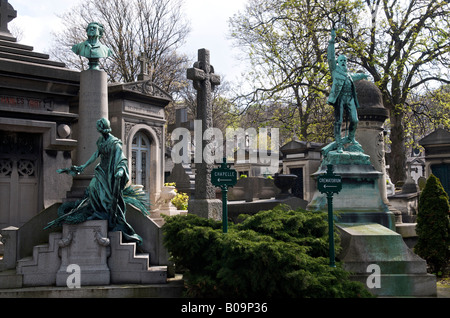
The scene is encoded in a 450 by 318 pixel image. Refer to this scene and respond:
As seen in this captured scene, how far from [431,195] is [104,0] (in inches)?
860

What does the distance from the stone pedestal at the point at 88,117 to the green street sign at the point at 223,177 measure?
2712 mm

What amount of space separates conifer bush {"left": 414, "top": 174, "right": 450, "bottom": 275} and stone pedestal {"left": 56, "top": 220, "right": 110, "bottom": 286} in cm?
590

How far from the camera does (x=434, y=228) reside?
871cm

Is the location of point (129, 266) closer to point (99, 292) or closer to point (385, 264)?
point (99, 292)

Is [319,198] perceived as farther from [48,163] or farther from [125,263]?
[48,163]

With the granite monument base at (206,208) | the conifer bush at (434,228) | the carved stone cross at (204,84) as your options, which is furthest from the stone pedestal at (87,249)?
the conifer bush at (434,228)

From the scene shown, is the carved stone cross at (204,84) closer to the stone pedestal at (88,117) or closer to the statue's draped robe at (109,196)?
the stone pedestal at (88,117)

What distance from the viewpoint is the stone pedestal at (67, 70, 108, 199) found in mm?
8008

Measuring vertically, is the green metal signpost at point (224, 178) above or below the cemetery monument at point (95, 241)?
above

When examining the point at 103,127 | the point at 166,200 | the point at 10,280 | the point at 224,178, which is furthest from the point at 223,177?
the point at 166,200

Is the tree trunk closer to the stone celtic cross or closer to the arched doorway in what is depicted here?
the arched doorway

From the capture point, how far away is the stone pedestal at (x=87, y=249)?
21.0ft

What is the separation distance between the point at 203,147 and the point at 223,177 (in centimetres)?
302

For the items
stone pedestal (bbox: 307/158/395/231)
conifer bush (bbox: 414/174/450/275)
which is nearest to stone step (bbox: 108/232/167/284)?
stone pedestal (bbox: 307/158/395/231)
